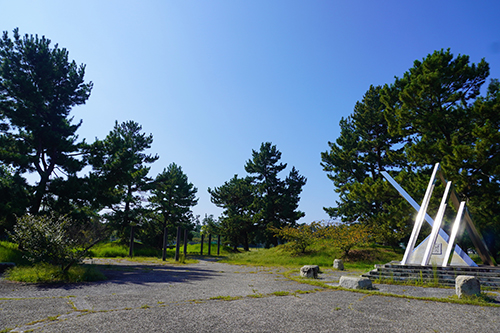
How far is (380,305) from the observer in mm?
6199

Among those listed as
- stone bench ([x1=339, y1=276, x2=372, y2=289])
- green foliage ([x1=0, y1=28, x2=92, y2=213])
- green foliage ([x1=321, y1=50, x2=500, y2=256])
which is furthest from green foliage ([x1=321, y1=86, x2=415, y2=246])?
green foliage ([x1=0, y1=28, x2=92, y2=213])

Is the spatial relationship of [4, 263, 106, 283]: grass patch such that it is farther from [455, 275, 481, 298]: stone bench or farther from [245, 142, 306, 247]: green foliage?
[245, 142, 306, 247]: green foliage

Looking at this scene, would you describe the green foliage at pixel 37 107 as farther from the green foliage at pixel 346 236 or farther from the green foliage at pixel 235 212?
the green foliage at pixel 235 212

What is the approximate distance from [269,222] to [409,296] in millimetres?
27174

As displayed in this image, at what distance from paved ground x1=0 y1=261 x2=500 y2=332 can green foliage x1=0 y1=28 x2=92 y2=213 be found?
9.73 m

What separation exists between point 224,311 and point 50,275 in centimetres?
643

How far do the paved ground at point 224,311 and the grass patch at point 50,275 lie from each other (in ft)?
2.95

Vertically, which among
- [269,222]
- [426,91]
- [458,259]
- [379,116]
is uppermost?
[379,116]

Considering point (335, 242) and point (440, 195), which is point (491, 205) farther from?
point (335, 242)

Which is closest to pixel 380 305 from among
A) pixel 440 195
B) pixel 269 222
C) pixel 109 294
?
pixel 109 294

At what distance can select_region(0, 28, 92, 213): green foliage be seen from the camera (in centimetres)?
1531

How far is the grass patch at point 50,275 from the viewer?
8.69m

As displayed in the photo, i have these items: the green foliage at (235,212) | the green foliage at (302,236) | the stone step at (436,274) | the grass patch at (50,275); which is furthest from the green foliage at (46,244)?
the green foliage at (235,212)

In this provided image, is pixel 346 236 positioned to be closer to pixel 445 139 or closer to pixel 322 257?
pixel 322 257
